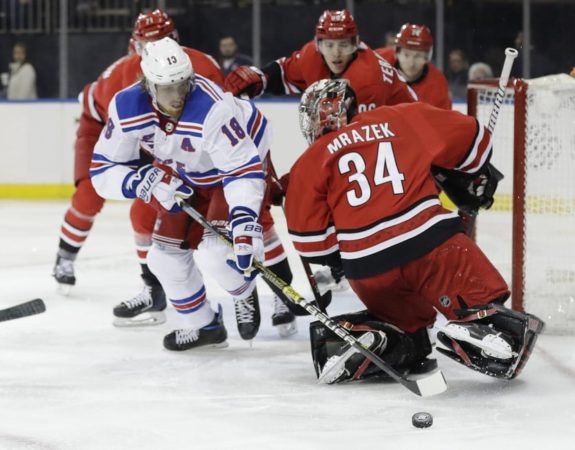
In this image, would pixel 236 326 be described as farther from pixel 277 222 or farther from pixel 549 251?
pixel 277 222

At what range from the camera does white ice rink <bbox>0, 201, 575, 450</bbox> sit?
2.82 meters

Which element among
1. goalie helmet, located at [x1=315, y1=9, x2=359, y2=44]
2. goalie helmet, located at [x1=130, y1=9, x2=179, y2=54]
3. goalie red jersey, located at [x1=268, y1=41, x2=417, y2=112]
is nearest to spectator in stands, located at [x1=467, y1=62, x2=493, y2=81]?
goalie red jersey, located at [x1=268, y1=41, x2=417, y2=112]

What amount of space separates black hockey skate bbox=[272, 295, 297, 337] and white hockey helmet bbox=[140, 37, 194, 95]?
3.04ft

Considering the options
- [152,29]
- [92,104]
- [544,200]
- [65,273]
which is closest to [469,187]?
[544,200]

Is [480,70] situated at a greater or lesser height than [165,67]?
lesser

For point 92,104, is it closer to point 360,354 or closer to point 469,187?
point 469,187

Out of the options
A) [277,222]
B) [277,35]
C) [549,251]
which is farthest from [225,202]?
[277,35]

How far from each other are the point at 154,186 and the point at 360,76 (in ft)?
3.26

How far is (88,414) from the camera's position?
10.0 ft

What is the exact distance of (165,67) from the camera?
11.1 ft

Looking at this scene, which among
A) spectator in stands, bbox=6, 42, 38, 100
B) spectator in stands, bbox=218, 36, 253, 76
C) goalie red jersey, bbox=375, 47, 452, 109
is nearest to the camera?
goalie red jersey, bbox=375, 47, 452, 109

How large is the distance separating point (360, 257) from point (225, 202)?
1.74 ft

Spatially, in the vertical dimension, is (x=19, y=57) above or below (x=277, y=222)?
above

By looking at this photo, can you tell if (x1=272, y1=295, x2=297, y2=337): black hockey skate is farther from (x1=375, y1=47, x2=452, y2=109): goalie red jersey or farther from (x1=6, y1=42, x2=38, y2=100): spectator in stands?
(x1=6, y1=42, x2=38, y2=100): spectator in stands
